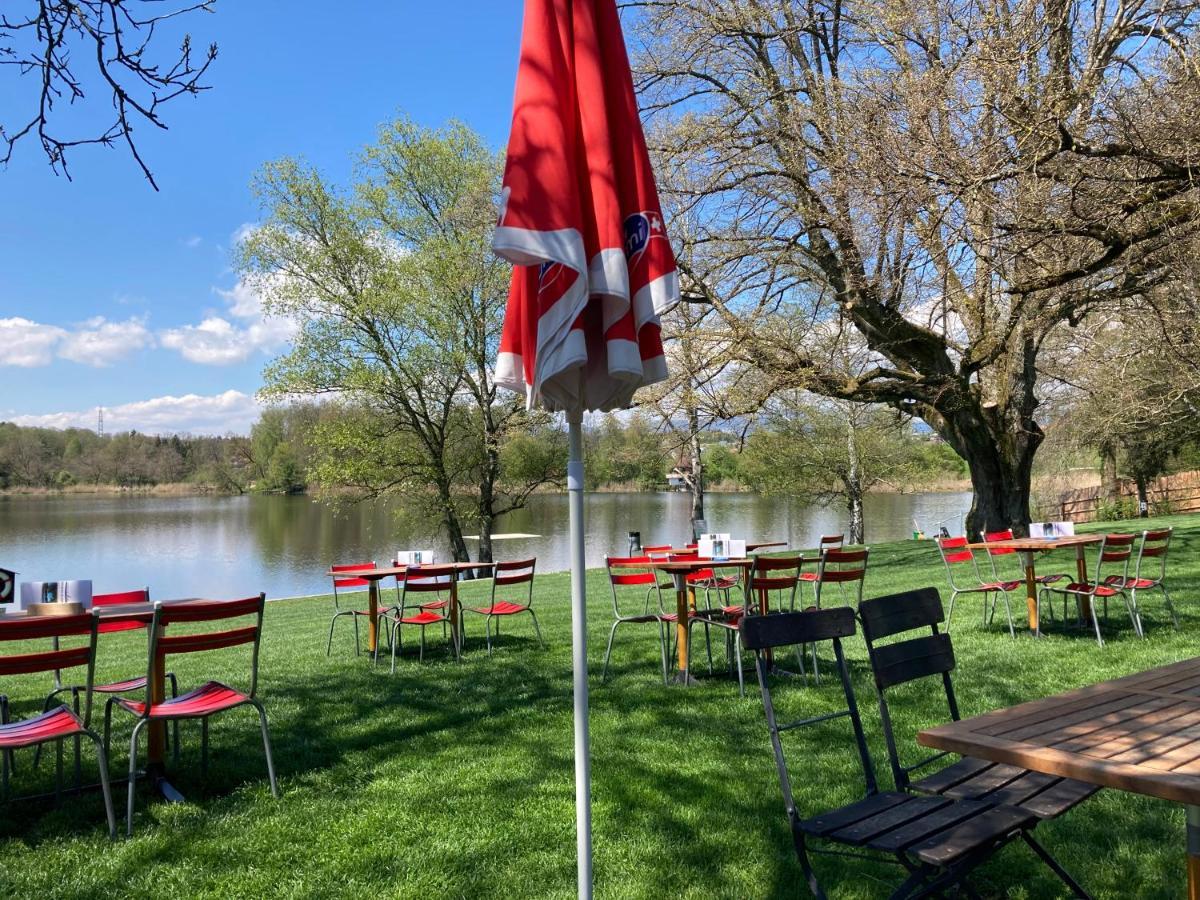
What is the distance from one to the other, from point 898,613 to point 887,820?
0.83 meters

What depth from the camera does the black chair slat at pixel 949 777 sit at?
2695 mm

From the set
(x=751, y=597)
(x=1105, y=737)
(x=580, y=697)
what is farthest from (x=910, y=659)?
(x=751, y=597)

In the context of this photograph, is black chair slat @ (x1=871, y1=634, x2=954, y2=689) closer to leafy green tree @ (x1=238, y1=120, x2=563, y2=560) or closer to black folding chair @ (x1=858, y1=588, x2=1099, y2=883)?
black folding chair @ (x1=858, y1=588, x2=1099, y2=883)

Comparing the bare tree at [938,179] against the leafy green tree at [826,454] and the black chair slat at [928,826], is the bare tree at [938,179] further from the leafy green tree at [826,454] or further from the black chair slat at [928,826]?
the leafy green tree at [826,454]

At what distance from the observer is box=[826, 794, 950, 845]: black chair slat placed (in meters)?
2.34

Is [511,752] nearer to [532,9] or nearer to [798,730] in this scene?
[798,730]

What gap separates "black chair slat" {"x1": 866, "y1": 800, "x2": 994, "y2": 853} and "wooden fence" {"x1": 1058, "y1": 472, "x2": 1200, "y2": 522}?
30046 mm

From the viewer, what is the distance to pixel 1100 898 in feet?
9.25

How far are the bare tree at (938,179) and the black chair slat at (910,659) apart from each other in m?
3.36

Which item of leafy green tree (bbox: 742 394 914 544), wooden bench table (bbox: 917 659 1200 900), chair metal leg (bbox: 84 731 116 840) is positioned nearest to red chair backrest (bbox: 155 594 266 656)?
chair metal leg (bbox: 84 731 116 840)

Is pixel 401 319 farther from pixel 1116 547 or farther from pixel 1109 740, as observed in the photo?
pixel 1109 740

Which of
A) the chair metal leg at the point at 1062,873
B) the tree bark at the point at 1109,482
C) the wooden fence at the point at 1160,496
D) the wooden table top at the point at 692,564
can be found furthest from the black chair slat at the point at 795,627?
the tree bark at the point at 1109,482

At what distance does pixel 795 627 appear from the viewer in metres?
2.89

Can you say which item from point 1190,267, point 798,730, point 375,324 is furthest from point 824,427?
point 798,730
